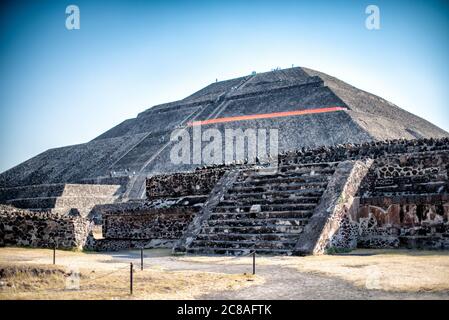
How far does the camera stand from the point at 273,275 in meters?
7.09

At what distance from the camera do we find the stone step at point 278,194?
11132 mm

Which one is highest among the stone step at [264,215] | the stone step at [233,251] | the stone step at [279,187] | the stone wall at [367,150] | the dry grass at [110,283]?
the stone wall at [367,150]

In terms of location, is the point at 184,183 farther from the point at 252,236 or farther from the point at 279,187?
the point at 252,236

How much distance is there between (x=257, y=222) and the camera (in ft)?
35.2

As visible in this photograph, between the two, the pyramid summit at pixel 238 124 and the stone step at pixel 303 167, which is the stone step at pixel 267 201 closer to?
the stone step at pixel 303 167

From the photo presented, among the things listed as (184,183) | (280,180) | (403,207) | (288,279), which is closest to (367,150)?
(280,180)

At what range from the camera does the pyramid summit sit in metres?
34.5

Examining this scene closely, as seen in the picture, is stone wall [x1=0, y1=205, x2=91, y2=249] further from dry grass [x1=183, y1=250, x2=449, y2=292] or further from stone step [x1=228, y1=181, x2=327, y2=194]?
dry grass [x1=183, y1=250, x2=449, y2=292]

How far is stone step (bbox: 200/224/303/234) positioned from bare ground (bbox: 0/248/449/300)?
4.22 ft

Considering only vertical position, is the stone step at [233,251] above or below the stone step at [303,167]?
below

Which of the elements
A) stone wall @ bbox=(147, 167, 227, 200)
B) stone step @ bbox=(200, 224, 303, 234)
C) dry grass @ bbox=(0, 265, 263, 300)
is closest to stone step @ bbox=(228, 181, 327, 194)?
stone step @ bbox=(200, 224, 303, 234)

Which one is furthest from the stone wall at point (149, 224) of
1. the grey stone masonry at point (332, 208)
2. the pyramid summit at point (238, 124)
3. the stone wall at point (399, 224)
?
the pyramid summit at point (238, 124)

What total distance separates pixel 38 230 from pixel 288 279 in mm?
8079
